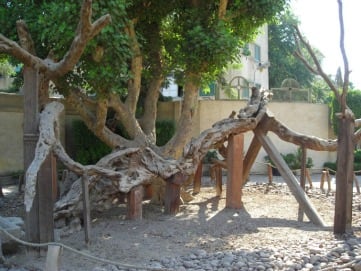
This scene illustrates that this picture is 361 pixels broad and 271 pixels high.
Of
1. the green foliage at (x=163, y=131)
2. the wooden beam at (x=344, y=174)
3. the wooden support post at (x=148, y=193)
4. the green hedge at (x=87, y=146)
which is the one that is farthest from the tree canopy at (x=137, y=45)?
the green foliage at (x=163, y=131)

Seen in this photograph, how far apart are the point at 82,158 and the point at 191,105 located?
6.17m

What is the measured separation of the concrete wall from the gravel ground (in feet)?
18.8

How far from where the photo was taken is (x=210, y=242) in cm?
655

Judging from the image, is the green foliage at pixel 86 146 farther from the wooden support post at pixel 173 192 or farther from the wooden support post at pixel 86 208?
the wooden support post at pixel 86 208

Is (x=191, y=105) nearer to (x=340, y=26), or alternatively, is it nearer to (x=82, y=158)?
(x=340, y=26)

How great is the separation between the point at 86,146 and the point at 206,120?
459 centimetres

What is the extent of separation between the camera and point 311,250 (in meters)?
5.85

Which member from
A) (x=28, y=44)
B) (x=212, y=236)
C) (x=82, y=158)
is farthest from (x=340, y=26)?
(x=82, y=158)

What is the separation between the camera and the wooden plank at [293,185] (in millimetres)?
7984

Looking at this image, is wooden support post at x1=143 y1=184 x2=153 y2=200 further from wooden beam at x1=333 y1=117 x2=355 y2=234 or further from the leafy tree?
wooden beam at x1=333 y1=117 x2=355 y2=234

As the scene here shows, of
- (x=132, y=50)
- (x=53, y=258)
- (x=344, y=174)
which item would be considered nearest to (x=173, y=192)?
(x=132, y=50)

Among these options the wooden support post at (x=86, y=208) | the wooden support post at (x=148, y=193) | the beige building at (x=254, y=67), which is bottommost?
the wooden support post at (x=148, y=193)

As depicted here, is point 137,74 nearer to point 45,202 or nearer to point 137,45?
point 137,45

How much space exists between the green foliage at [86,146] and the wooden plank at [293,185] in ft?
22.8
